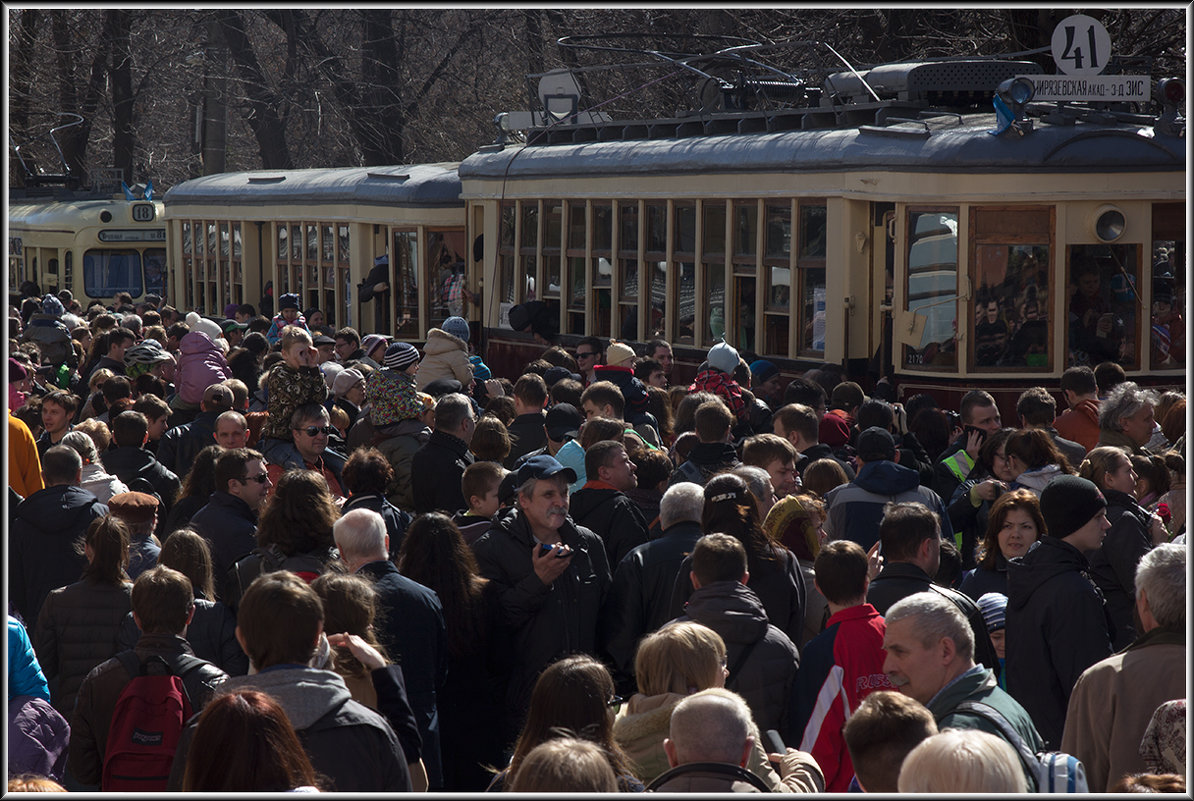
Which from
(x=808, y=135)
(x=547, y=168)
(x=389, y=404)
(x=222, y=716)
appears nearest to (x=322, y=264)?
(x=547, y=168)

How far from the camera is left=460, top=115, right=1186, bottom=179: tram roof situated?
1103 centimetres

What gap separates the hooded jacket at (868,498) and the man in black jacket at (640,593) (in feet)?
3.08

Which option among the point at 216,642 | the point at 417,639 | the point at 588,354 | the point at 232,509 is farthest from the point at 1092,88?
the point at 216,642

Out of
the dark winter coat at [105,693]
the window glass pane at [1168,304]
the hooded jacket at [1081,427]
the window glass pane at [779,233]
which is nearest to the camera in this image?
the dark winter coat at [105,693]

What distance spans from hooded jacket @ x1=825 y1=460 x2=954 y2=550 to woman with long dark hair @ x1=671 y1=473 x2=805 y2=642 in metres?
0.89

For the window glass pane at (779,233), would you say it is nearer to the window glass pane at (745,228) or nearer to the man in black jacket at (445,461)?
the window glass pane at (745,228)

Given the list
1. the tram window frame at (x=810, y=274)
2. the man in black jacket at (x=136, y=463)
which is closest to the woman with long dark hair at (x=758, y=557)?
the man in black jacket at (x=136, y=463)

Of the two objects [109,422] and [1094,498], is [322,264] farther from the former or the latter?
[1094,498]

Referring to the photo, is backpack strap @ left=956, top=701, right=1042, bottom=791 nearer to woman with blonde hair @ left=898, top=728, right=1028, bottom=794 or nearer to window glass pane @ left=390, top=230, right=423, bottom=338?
woman with blonde hair @ left=898, top=728, right=1028, bottom=794

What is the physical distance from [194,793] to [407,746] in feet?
4.31

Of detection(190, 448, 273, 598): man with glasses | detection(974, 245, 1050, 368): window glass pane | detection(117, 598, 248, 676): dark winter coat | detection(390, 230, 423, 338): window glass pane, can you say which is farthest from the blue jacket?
detection(390, 230, 423, 338): window glass pane

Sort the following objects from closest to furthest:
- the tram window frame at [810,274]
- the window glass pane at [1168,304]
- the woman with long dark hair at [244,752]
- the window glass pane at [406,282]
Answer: the woman with long dark hair at [244,752] → the window glass pane at [1168,304] → the tram window frame at [810,274] → the window glass pane at [406,282]

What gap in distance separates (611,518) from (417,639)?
177 centimetres

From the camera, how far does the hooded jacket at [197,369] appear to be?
10672mm
